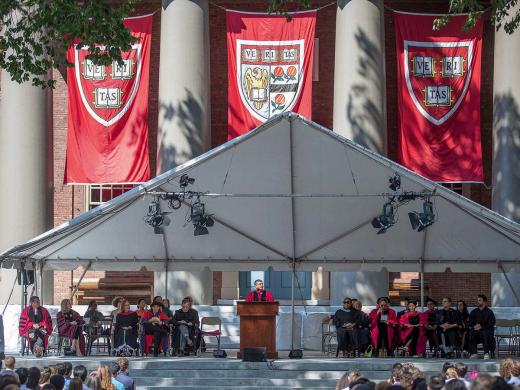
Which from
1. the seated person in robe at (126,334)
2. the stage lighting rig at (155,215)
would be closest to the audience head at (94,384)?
the stage lighting rig at (155,215)

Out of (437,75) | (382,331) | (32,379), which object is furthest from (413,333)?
(32,379)

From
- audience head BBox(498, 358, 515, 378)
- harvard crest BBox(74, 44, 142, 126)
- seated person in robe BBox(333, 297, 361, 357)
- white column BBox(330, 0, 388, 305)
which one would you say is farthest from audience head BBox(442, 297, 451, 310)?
audience head BBox(498, 358, 515, 378)

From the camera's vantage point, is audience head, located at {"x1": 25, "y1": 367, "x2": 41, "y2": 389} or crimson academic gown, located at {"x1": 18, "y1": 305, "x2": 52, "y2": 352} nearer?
audience head, located at {"x1": 25, "y1": 367, "x2": 41, "y2": 389}

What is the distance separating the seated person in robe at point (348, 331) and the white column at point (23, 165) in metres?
9.41

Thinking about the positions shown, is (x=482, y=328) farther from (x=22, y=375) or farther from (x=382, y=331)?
(x=22, y=375)

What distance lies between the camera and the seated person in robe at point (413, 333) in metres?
25.8

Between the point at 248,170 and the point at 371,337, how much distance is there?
15.6ft

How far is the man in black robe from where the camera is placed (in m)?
25.7

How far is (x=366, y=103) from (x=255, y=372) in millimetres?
10525

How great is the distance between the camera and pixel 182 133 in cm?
3089

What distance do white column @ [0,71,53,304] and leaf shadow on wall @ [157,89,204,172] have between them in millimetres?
3228

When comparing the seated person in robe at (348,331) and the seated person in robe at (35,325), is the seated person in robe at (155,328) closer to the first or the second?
the seated person in robe at (35,325)

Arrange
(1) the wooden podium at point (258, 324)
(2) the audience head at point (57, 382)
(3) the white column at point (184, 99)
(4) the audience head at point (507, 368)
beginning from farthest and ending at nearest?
(3) the white column at point (184, 99), (1) the wooden podium at point (258, 324), (4) the audience head at point (507, 368), (2) the audience head at point (57, 382)

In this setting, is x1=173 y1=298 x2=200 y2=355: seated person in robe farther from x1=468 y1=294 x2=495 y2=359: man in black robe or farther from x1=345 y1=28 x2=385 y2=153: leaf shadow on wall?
x1=345 y1=28 x2=385 y2=153: leaf shadow on wall
